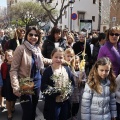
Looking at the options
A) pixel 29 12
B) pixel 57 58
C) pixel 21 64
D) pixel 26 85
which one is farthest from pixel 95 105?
pixel 29 12

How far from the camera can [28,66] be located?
4.04 m

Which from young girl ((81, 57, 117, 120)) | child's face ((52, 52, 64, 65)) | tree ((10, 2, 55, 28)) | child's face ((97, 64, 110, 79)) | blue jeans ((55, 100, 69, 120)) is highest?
tree ((10, 2, 55, 28))

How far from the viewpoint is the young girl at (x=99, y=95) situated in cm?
374

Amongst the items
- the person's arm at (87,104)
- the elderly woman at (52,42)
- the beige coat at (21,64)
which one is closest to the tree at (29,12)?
the elderly woman at (52,42)

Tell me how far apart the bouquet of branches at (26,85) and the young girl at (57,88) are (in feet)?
0.56

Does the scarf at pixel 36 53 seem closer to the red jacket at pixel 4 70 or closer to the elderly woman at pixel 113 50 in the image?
the elderly woman at pixel 113 50

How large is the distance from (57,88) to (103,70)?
0.69 meters

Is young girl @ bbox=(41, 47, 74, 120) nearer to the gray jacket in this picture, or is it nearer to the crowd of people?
the crowd of people

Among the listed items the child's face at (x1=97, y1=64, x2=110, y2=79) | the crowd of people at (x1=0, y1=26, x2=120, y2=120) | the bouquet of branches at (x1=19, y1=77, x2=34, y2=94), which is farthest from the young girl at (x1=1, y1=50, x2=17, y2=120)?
the child's face at (x1=97, y1=64, x2=110, y2=79)

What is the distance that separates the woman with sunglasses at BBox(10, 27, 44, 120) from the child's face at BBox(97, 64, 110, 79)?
37.8 inches

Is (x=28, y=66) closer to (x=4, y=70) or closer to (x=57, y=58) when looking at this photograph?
(x=57, y=58)

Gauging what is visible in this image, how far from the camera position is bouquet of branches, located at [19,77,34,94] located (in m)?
3.84

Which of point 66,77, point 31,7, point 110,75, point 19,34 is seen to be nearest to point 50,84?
point 66,77

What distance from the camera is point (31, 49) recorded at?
4.07m
